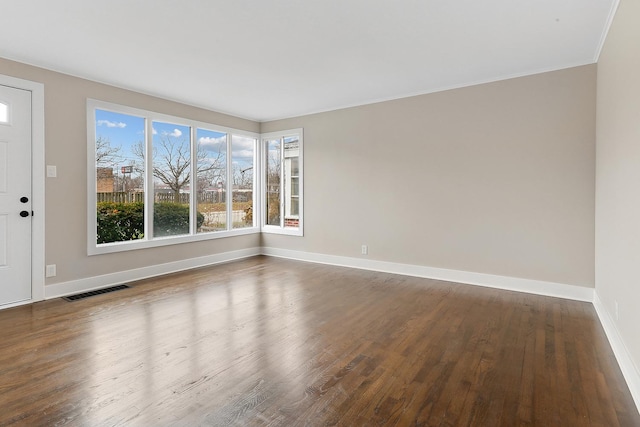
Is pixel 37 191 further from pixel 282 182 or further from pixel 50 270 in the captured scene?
pixel 282 182

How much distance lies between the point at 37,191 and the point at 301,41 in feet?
10.8

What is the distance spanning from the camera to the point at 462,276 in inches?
179

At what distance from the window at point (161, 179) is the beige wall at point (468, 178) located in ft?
4.61

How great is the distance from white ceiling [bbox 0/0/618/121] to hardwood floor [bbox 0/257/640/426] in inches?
102

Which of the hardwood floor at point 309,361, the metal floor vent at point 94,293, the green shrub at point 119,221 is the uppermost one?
the green shrub at point 119,221

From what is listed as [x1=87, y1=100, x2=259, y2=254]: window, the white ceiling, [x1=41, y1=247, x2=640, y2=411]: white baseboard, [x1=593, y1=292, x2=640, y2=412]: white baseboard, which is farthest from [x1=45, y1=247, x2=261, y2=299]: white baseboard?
[x1=593, y1=292, x2=640, y2=412]: white baseboard

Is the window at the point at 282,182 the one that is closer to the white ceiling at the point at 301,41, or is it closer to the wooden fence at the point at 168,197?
the wooden fence at the point at 168,197

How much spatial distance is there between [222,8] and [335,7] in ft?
2.84

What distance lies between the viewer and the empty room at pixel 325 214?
2.10 m

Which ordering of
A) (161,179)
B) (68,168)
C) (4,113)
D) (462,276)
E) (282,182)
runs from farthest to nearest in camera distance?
(282,182) < (161,179) < (462,276) < (68,168) < (4,113)

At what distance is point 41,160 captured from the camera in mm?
3787

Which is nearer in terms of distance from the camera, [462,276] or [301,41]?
[301,41]

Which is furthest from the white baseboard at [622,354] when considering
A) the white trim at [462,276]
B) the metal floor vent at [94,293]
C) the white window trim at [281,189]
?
the metal floor vent at [94,293]

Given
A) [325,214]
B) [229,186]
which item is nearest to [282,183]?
[229,186]
